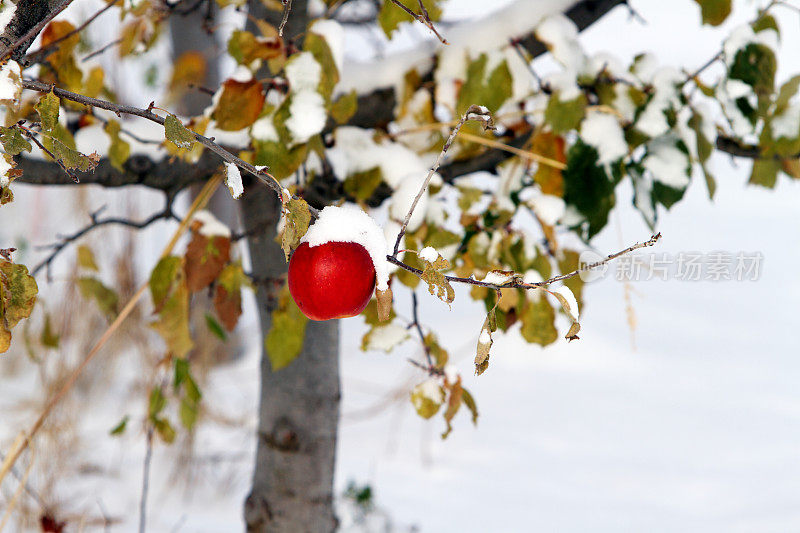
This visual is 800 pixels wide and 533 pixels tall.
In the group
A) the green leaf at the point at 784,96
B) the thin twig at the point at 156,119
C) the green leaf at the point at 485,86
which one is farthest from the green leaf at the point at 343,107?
the green leaf at the point at 784,96

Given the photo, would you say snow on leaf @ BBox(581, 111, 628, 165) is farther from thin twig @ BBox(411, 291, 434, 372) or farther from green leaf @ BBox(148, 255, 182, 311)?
green leaf @ BBox(148, 255, 182, 311)

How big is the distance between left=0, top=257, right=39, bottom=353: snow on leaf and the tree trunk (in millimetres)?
594

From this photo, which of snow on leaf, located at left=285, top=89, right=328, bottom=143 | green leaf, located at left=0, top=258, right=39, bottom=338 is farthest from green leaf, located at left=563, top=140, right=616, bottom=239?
green leaf, located at left=0, top=258, right=39, bottom=338

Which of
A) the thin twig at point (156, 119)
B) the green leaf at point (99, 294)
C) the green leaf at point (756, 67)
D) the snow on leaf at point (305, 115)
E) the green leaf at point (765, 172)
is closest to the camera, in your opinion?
the thin twig at point (156, 119)

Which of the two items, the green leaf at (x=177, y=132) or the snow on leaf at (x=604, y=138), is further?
the snow on leaf at (x=604, y=138)

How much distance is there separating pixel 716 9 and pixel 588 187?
0.73 feet

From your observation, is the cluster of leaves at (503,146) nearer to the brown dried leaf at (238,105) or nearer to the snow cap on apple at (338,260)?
the brown dried leaf at (238,105)

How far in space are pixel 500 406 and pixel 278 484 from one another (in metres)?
1.41

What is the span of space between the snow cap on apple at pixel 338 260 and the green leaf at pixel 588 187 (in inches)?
13.7

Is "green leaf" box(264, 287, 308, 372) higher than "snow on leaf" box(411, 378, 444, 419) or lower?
higher

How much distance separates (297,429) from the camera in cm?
97

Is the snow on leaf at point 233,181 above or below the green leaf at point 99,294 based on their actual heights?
above

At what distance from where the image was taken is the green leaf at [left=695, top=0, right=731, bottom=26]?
2.28 ft

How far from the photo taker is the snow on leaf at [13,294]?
348 millimetres
